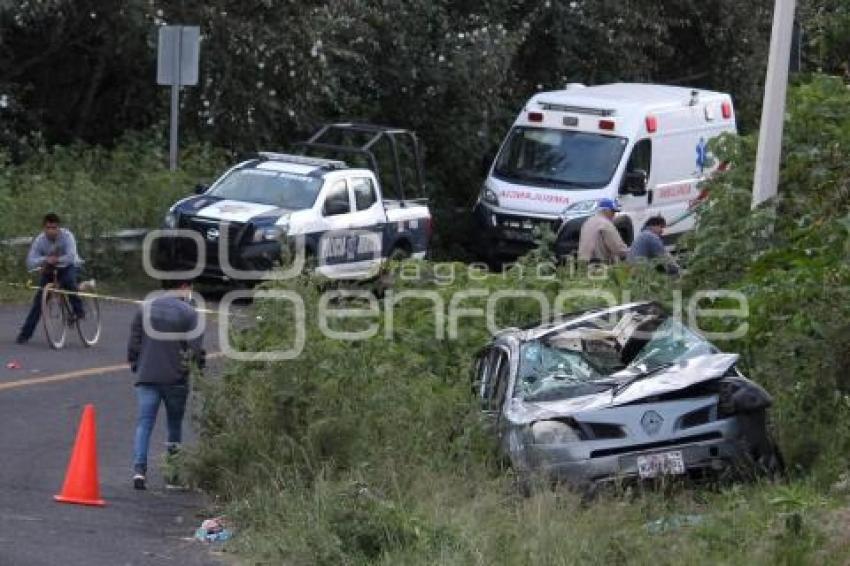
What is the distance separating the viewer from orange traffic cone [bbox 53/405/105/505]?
13641 mm

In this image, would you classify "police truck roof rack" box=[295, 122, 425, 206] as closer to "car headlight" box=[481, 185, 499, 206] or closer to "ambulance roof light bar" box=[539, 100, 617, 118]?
"car headlight" box=[481, 185, 499, 206]

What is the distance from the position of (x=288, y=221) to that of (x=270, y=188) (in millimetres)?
1166

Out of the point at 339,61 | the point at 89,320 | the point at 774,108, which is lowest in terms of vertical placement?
the point at 89,320

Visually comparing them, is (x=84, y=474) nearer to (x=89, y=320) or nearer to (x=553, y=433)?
(x=553, y=433)

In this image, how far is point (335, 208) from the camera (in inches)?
1045

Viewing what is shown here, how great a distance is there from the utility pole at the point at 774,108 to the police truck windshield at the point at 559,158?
11971 mm

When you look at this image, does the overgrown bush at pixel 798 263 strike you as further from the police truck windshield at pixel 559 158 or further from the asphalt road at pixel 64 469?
the police truck windshield at pixel 559 158

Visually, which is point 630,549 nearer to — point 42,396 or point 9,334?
point 42,396

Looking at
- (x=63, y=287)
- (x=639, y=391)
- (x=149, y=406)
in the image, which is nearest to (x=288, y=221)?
(x=63, y=287)

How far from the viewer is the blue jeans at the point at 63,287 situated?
837 inches

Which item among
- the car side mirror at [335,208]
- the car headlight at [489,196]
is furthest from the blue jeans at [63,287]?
the car headlight at [489,196]

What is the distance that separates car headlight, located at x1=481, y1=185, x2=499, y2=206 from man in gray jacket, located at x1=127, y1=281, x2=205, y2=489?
15.6 m

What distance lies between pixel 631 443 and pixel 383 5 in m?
21.6

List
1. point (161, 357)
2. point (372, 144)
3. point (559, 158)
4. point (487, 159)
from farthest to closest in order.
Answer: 1. point (487, 159)
2. point (372, 144)
3. point (559, 158)
4. point (161, 357)
